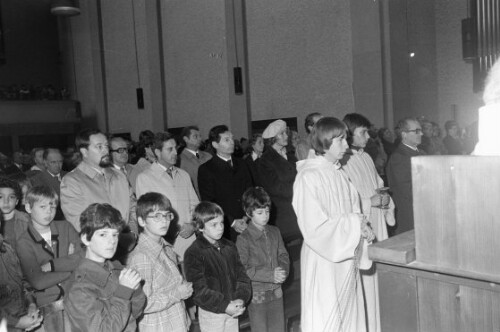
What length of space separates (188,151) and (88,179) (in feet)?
6.85

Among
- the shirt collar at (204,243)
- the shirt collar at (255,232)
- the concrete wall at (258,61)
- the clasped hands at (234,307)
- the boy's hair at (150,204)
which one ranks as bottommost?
the clasped hands at (234,307)

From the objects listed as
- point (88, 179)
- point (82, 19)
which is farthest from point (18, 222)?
point (82, 19)

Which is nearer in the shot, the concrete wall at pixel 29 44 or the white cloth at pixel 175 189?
the white cloth at pixel 175 189

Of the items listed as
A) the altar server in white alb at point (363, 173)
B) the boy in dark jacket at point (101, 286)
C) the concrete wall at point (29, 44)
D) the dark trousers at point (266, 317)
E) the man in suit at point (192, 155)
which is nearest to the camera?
the boy in dark jacket at point (101, 286)

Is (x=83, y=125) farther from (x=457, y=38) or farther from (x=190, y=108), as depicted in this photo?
(x=457, y=38)

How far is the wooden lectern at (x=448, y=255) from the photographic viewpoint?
45.6 inches

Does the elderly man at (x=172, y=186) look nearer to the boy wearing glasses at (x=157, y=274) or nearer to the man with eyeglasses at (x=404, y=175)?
the boy wearing glasses at (x=157, y=274)

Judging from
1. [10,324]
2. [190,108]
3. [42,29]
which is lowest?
[10,324]

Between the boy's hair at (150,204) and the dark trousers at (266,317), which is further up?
the boy's hair at (150,204)

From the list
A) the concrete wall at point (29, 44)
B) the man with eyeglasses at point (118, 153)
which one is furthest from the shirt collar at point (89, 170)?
the concrete wall at point (29, 44)

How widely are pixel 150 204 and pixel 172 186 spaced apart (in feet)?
3.83

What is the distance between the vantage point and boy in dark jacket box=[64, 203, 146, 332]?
7.37 feet

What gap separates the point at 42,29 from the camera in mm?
10320

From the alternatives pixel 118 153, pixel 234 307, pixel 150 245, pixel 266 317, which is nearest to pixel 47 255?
pixel 150 245
